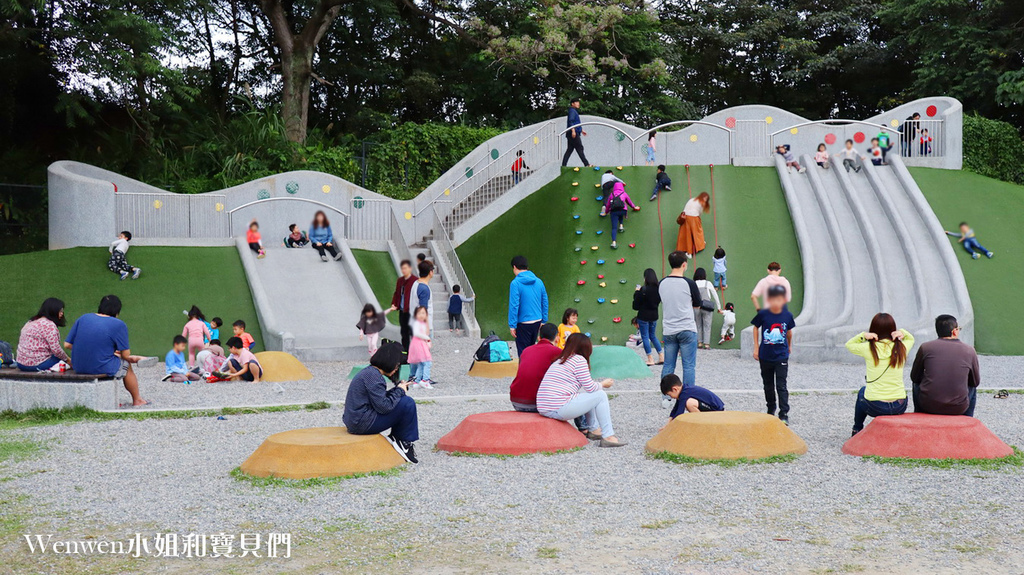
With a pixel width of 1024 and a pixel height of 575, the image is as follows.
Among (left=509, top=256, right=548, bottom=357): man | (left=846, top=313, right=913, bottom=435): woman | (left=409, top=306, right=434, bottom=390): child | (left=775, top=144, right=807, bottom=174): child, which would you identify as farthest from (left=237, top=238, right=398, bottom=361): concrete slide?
(left=775, top=144, right=807, bottom=174): child

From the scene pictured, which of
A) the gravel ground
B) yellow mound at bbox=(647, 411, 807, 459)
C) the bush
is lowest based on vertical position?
the gravel ground

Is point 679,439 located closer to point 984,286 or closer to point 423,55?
point 984,286

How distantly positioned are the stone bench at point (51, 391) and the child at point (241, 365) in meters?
3.11

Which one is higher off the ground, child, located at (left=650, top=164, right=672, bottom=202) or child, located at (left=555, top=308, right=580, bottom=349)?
child, located at (left=650, top=164, right=672, bottom=202)

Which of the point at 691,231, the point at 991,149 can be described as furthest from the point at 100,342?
the point at 991,149

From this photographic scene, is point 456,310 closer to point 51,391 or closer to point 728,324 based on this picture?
point 728,324

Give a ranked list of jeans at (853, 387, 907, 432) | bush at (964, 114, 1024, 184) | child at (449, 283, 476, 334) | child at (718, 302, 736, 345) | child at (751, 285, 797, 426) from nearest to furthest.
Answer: jeans at (853, 387, 907, 432)
child at (751, 285, 797, 426)
child at (718, 302, 736, 345)
child at (449, 283, 476, 334)
bush at (964, 114, 1024, 184)

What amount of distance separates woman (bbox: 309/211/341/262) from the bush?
18653 mm

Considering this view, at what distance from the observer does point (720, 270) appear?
62.3 feet

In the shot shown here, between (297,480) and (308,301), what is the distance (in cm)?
1241

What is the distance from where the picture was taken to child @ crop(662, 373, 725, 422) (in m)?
9.15

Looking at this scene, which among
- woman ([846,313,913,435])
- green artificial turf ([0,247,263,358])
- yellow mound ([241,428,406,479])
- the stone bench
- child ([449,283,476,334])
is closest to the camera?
yellow mound ([241,428,406,479])

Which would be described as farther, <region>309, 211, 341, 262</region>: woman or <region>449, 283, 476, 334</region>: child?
<region>309, 211, 341, 262</region>: woman

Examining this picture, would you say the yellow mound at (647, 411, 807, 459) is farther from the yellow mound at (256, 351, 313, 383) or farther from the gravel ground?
the yellow mound at (256, 351, 313, 383)
